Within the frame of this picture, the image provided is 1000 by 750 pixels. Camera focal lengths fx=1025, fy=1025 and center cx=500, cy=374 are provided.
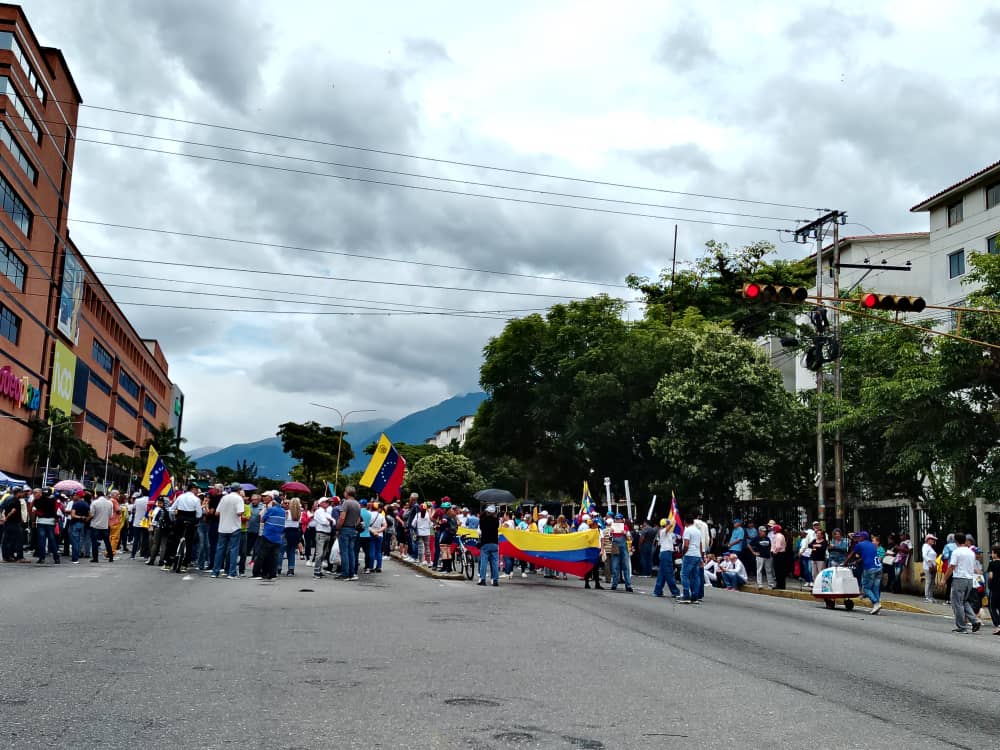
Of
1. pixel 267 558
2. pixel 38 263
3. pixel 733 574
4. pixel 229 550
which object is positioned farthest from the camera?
pixel 38 263

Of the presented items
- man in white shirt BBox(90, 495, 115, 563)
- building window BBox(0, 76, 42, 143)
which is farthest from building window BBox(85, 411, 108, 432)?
man in white shirt BBox(90, 495, 115, 563)

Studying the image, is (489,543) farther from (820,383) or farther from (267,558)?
(820,383)

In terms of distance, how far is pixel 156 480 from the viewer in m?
30.1

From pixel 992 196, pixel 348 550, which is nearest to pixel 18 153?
pixel 348 550

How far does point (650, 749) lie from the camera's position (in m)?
6.55

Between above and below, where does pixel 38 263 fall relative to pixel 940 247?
above

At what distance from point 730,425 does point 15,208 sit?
4004 cm

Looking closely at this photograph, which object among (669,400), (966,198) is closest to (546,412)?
(669,400)

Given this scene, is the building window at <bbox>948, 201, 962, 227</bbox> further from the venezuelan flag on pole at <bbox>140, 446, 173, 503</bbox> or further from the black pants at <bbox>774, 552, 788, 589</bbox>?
the venezuelan flag on pole at <bbox>140, 446, 173, 503</bbox>

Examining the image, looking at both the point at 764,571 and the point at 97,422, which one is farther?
the point at 97,422

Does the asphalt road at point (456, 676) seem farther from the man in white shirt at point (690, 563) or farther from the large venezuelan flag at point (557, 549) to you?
the large venezuelan flag at point (557, 549)

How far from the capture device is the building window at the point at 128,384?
3666 inches

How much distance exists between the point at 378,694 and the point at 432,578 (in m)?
15.5

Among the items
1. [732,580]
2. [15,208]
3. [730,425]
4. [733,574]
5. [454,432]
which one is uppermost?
[454,432]
